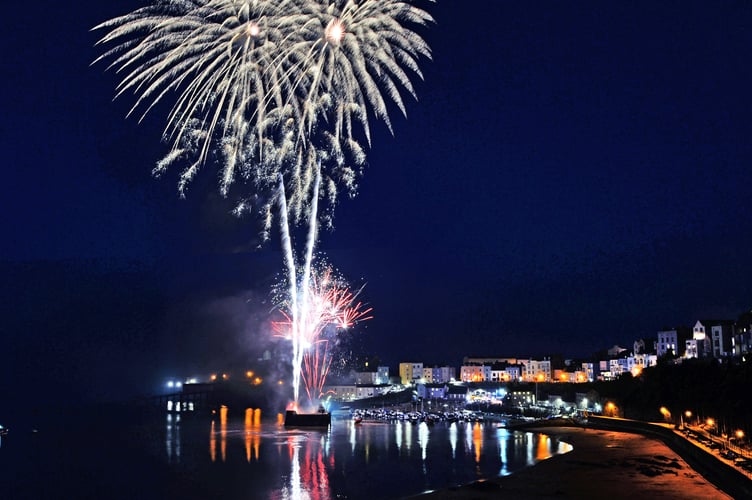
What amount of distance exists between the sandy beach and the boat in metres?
28.6

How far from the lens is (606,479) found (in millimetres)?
29891

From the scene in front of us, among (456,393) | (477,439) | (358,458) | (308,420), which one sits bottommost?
(456,393)

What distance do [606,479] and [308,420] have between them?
39.5m

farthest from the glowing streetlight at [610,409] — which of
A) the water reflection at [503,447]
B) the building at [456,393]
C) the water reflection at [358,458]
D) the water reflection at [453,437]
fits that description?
the building at [456,393]

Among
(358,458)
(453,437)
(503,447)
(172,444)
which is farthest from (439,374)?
(358,458)

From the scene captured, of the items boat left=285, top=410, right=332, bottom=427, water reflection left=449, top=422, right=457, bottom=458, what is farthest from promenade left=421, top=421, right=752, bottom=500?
boat left=285, top=410, right=332, bottom=427

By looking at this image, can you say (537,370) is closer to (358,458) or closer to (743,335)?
(743,335)

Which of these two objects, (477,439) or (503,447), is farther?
(477,439)

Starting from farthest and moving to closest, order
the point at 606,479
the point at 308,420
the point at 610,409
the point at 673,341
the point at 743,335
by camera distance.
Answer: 1. the point at 673,341
2. the point at 308,420
3. the point at 610,409
4. the point at 743,335
5. the point at 606,479

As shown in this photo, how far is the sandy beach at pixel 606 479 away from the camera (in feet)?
86.4

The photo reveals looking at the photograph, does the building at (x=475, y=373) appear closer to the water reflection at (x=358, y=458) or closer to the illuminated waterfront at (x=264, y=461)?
the illuminated waterfront at (x=264, y=461)

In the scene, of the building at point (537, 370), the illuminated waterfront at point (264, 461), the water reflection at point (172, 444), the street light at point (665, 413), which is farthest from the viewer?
the building at point (537, 370)

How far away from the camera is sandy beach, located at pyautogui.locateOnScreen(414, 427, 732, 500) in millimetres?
26328

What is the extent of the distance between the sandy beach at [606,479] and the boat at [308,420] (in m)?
28.6
